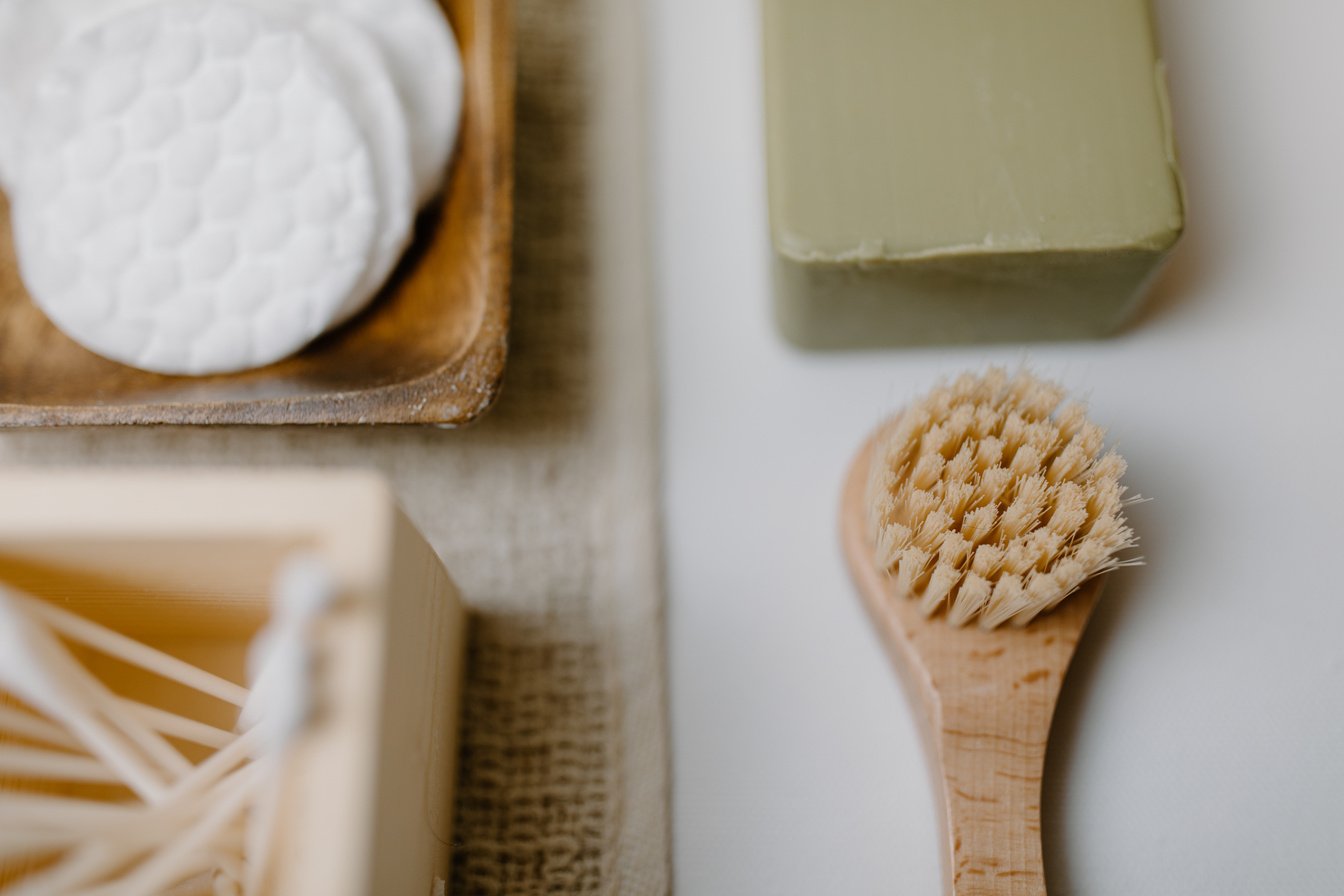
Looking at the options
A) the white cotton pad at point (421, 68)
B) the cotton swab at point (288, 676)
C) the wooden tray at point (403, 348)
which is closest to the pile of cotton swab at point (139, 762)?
the cotton swab at point (288, 676)

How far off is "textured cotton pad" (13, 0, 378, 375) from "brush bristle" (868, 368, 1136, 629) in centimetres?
22

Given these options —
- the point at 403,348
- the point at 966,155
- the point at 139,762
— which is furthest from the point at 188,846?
the point at 966,155

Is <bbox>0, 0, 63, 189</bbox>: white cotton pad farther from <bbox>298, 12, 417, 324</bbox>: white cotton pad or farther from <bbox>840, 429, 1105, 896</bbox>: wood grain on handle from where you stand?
<bbox>840, 429, 1105, 896</bbox>: wood grain on handle

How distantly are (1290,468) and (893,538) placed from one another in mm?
196

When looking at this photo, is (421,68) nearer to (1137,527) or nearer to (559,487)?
(559,487)

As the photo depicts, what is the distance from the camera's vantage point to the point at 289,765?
24cm

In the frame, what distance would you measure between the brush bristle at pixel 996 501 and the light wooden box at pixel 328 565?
168 millimetres

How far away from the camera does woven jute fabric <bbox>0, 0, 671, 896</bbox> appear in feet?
1.36

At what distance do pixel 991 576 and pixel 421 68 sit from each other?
0.29 m

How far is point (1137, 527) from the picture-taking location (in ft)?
1.43

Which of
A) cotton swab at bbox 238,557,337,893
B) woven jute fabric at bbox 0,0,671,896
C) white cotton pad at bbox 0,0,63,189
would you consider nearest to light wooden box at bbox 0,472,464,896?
cotton swab at bbox 238,557,337,893

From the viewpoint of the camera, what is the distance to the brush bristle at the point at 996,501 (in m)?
0.35

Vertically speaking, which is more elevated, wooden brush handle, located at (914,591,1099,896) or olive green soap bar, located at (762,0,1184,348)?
olive green soap bar, located at (762,0,1184,348)

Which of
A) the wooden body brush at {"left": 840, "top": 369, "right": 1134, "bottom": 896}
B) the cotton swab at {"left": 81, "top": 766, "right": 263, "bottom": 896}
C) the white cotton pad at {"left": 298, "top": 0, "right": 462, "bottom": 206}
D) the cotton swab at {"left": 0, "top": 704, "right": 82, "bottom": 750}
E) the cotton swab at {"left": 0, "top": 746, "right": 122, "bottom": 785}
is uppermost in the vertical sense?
the white cotton pad at {"left": 298, "top": 0, "right": 462, "bottom": 206}
